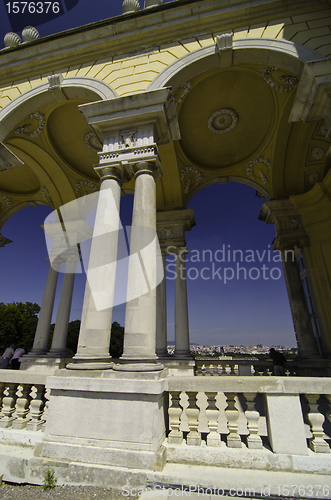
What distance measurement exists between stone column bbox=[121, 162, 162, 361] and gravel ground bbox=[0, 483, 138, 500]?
7.06 feet

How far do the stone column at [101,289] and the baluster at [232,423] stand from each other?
Result: 8.96ft

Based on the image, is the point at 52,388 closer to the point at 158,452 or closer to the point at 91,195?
the point at 158,452

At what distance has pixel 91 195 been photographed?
17.3 meters

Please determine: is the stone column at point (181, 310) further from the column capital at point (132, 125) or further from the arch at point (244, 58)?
the arch at point (244, 58)

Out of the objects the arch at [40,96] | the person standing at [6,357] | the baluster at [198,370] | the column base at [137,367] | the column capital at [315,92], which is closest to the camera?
the column base at [137,367]

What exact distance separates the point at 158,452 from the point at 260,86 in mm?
14432

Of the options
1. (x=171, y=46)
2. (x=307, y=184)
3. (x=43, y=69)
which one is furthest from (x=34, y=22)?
(x=307, y=184)

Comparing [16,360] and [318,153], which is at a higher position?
[318,153]

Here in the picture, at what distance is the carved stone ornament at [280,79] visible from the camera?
10867 millimetres

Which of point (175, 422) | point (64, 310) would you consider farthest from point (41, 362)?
point (175, 422)

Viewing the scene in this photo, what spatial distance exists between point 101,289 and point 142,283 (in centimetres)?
110

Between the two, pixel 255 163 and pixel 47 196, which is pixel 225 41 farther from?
pixel 47 196

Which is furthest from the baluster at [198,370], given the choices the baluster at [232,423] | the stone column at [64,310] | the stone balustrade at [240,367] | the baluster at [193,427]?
the baluster at [232,423]

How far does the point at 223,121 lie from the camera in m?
14.2
